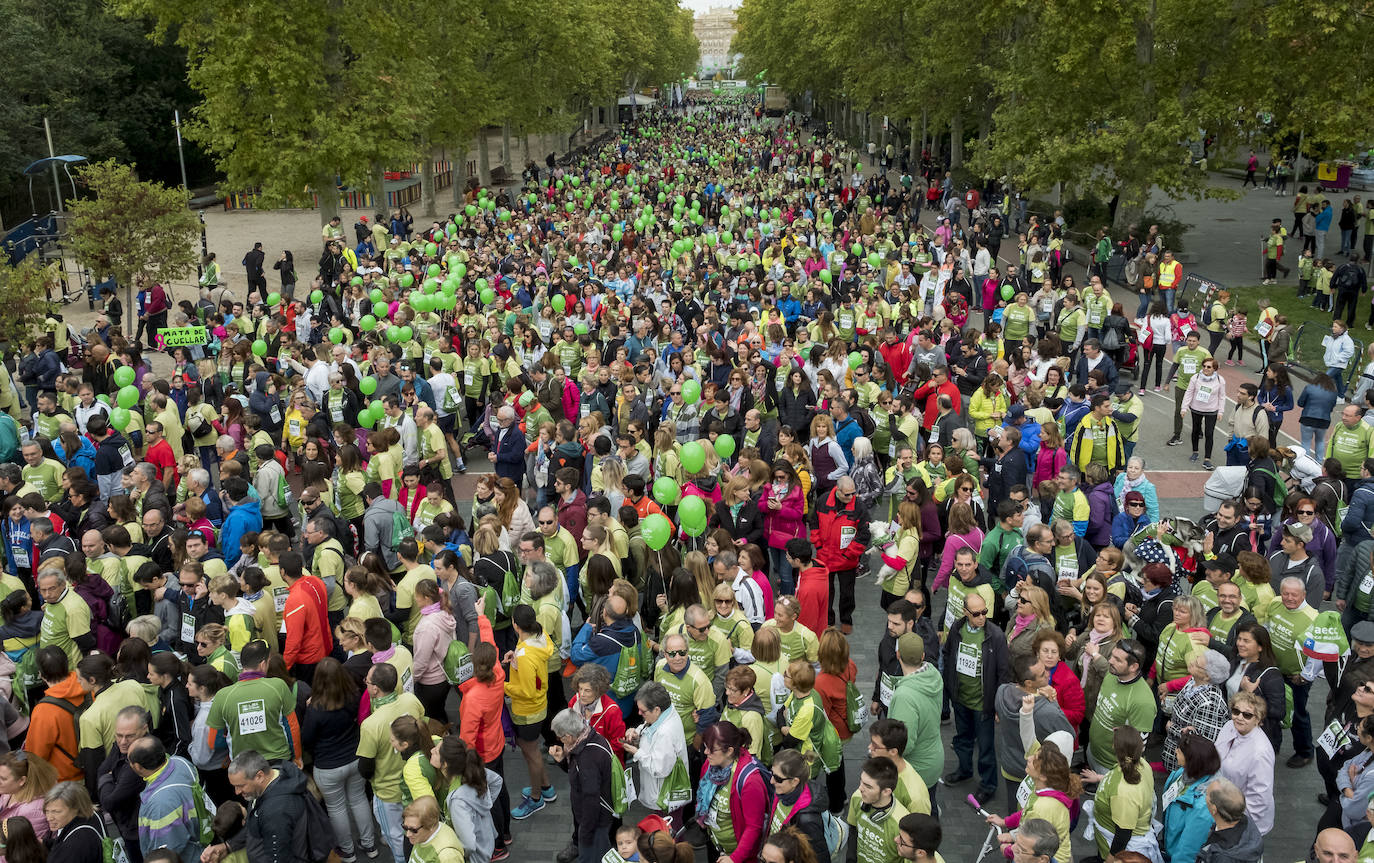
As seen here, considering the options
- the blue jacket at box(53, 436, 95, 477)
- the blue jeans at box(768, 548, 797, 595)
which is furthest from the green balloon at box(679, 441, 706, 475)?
the blue jacket at box(53, 436, 95, 477)

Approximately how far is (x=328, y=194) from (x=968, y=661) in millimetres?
26243

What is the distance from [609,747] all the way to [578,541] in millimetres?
3156

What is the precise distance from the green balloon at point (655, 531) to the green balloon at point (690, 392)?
3.04 m

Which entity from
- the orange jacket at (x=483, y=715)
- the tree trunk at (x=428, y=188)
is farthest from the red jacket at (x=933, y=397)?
the tree trunk at (x=428, y=188)

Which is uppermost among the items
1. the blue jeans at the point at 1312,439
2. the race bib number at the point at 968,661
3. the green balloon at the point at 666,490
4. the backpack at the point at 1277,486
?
the green balloon at the point at 666,490

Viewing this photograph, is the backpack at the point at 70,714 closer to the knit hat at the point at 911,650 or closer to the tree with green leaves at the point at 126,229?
the knit hat at the point at 911,650

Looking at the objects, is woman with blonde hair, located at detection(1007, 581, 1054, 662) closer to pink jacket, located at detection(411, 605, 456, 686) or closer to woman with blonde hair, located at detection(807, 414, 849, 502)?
woman with blonde hair, located at detection(807, 414, 849, 502)

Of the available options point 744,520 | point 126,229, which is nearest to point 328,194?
point 126,229

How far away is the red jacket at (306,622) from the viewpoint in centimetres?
743

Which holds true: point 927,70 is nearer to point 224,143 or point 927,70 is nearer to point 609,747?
point 224,143

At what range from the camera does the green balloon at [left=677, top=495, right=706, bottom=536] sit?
899 cm

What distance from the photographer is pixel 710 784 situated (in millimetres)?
5750

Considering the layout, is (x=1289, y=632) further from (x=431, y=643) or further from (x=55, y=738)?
(x=55, y=738)

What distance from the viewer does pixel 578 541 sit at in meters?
9.03
